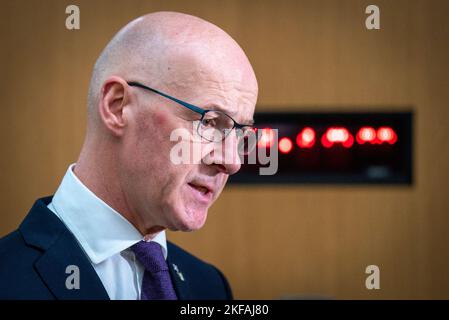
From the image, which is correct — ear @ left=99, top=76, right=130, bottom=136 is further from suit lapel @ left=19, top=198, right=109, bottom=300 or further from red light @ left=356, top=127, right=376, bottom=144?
red light @ left=356, top=127, right=376, bottom=144

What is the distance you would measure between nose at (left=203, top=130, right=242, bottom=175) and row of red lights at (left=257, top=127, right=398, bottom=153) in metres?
0.71

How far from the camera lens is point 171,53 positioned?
0.76 meters

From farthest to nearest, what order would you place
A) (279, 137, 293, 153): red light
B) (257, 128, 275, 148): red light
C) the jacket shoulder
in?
(279, 137, 293, 153): red light
(257, 128, 275, 148): red light
the jacket shoulder

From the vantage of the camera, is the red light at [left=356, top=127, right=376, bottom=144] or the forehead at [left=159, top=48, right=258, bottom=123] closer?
the forehead at [left=159, top=48, right=258, bottom=123]

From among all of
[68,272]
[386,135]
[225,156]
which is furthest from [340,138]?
[68,272]

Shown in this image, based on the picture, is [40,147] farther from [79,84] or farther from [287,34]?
[287,34]

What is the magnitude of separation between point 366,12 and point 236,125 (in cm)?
85

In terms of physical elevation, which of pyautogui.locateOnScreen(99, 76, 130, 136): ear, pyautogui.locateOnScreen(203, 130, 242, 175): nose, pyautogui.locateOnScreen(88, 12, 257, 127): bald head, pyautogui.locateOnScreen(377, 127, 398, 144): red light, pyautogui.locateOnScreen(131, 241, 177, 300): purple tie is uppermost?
pyautogui.locateOnScreen(88, 12, 257, 127): bald head

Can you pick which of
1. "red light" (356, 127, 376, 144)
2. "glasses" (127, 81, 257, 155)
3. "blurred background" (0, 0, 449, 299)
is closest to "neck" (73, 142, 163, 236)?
"glasses" (127, 81, 257, 155)

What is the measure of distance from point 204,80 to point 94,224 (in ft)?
0.76

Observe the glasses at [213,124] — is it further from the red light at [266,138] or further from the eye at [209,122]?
the red light at [266,138]

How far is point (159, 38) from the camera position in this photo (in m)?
0.77

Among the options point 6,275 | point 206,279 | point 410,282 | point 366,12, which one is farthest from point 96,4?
point 410,282

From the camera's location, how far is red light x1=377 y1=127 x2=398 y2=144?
59.0 inches
